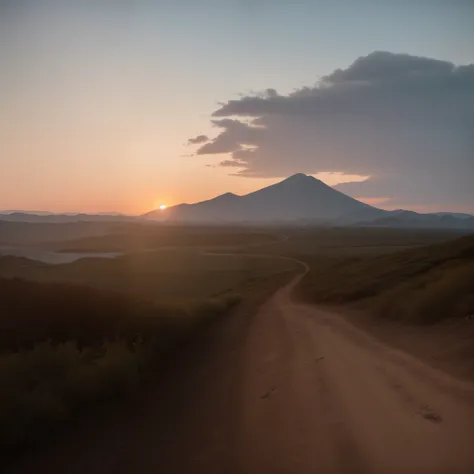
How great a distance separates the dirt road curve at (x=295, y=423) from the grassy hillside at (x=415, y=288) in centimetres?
386

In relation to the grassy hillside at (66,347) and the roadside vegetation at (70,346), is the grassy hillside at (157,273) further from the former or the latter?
the grassy hillside at (66,347)

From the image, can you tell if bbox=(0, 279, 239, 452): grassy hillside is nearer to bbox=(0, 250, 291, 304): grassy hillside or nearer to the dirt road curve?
the dirt road curve

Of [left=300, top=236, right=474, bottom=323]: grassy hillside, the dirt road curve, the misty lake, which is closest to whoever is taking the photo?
the dirt road curve

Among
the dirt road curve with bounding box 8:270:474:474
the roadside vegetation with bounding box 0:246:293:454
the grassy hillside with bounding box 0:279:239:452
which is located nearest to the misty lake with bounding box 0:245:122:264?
the roadside vegetation with bounding box 0:246:293:454

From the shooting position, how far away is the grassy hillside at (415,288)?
15.0 m

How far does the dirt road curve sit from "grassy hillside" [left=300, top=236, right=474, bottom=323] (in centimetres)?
386

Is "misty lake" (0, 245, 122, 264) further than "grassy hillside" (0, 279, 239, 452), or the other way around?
"misty lake" (0, 245, 122, 264)

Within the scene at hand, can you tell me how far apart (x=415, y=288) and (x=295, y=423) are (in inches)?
521

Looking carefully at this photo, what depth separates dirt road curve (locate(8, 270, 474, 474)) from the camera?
624 centimetres

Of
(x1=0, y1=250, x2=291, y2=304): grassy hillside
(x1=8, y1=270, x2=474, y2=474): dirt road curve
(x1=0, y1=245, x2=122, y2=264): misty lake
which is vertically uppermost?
(x1=8, y1=270, x2=474, y2=474): dirt road curve

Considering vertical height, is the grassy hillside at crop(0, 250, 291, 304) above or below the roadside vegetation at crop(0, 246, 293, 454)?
below

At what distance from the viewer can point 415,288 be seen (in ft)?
62.9

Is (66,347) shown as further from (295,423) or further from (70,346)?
(295,423)

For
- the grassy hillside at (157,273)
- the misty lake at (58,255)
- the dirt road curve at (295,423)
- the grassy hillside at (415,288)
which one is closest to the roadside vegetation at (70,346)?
the dirt road curve at (295,423)
